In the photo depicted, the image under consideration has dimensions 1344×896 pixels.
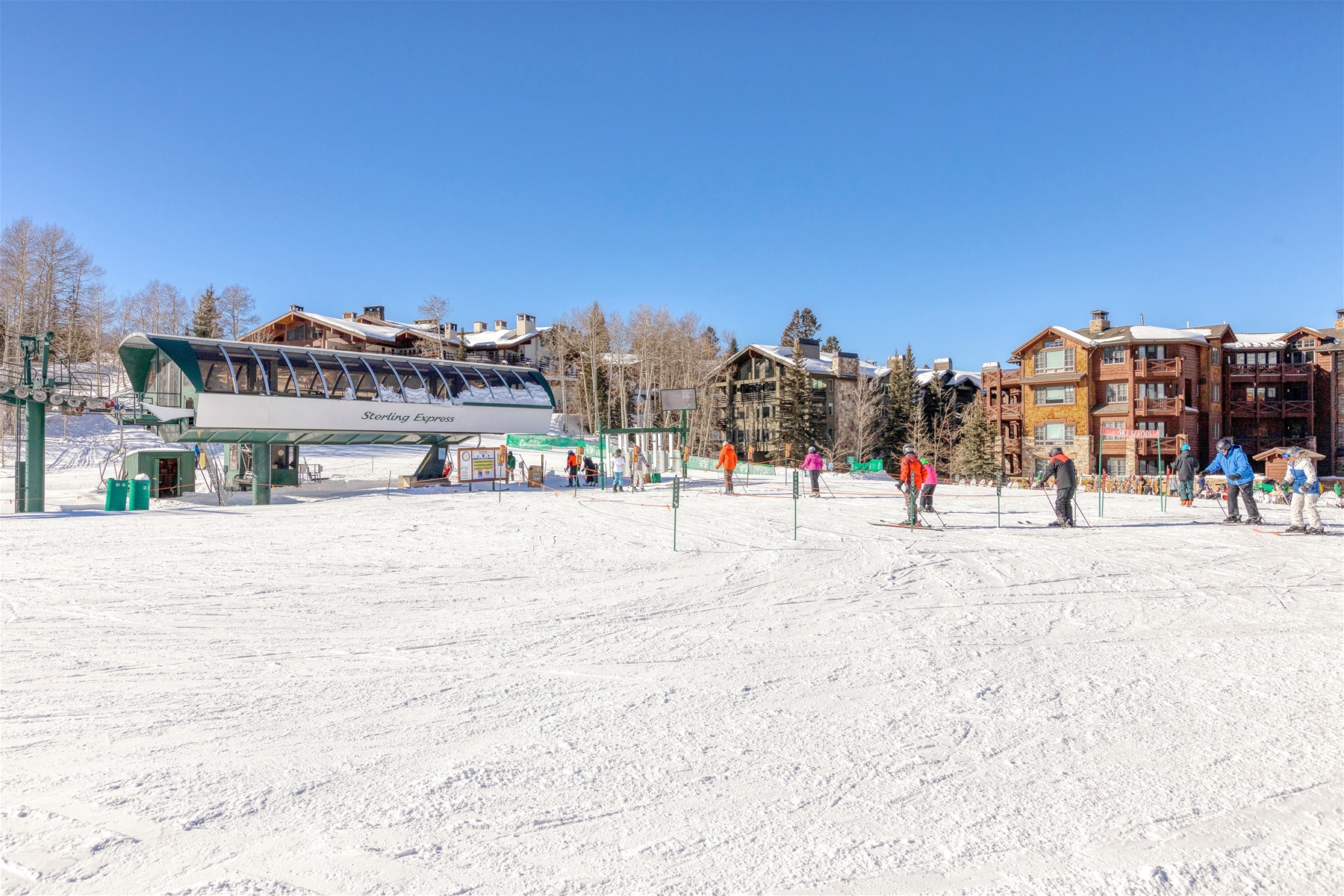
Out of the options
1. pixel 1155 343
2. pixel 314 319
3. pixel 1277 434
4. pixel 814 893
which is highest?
pixel 314 319

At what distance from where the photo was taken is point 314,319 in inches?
2215

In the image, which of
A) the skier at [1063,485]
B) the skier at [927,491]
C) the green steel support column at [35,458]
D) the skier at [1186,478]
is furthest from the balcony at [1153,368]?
the green steel support column at [35,458]

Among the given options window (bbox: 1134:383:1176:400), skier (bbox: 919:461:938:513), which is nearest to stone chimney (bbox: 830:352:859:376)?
window (bbox: 1134:383:1176:400)

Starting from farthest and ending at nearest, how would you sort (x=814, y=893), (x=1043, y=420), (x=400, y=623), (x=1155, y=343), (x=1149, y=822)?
1. (x=1043, y=420)
2. (x=1155, y=343)
3. (x=400, y=623)
4. (x=1149, y=822)
5. (x=814, y=893)

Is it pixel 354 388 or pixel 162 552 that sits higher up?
pixel 354 388

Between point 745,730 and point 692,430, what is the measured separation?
5006 centimetres

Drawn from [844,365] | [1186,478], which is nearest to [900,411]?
[844,365]

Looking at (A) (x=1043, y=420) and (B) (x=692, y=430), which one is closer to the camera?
(A) (x=1043, y=420)

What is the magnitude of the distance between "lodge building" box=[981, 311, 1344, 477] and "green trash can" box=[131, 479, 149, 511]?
36553mm

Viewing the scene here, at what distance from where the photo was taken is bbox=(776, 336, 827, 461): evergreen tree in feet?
171

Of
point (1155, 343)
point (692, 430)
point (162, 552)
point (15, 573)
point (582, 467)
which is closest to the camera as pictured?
point (15, 573)

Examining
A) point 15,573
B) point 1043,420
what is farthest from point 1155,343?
point 15,573

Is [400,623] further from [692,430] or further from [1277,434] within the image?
[1277,434]

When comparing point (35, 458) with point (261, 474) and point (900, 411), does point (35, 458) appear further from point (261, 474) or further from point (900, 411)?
point (900, 411)
